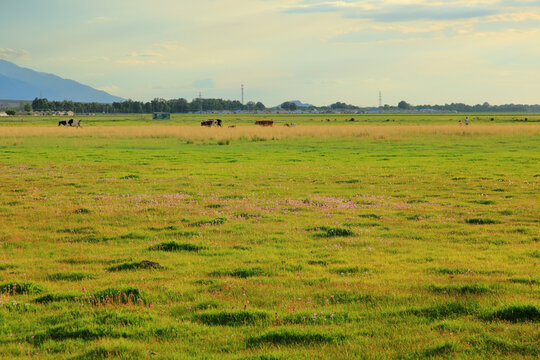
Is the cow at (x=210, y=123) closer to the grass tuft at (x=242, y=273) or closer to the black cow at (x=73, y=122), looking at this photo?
the black cow at (x=73, y=122)

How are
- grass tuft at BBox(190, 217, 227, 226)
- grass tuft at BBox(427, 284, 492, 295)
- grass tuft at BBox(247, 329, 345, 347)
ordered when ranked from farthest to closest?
grass tuft at BBox(190, 217, 227, 226) < grass tuft at BBox(427, 284, 492, 295) < grass tuft at BBox(247, 329, 345, 347)

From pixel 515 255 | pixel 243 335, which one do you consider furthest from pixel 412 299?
pixel 515 255

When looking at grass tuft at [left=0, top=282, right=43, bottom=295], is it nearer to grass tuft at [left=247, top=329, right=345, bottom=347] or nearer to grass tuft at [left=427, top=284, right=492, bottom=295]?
grass tuft at [left=247, top=329, right=345, bottom=347]

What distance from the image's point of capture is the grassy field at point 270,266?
7.05 metres

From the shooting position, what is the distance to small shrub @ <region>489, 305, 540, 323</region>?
300 inches

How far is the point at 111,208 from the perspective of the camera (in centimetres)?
1762

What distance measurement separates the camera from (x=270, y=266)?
10750mm

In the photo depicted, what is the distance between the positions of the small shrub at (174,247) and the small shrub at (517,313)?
7.28m

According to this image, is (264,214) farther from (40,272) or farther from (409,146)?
(409,146)

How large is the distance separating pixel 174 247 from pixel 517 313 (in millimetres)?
8118

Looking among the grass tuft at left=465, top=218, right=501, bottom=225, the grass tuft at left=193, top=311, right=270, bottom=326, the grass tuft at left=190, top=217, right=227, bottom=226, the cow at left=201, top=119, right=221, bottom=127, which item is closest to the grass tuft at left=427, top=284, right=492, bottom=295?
the grass tuft at left=193, top=311, right=270, bottom=326

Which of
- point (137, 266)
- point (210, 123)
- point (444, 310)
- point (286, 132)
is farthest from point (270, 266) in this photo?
point (210, 123)

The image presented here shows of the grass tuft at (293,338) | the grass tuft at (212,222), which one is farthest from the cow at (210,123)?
the grass tuft at (293,338)

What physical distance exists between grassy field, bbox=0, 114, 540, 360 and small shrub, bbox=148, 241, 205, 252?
28 mm
